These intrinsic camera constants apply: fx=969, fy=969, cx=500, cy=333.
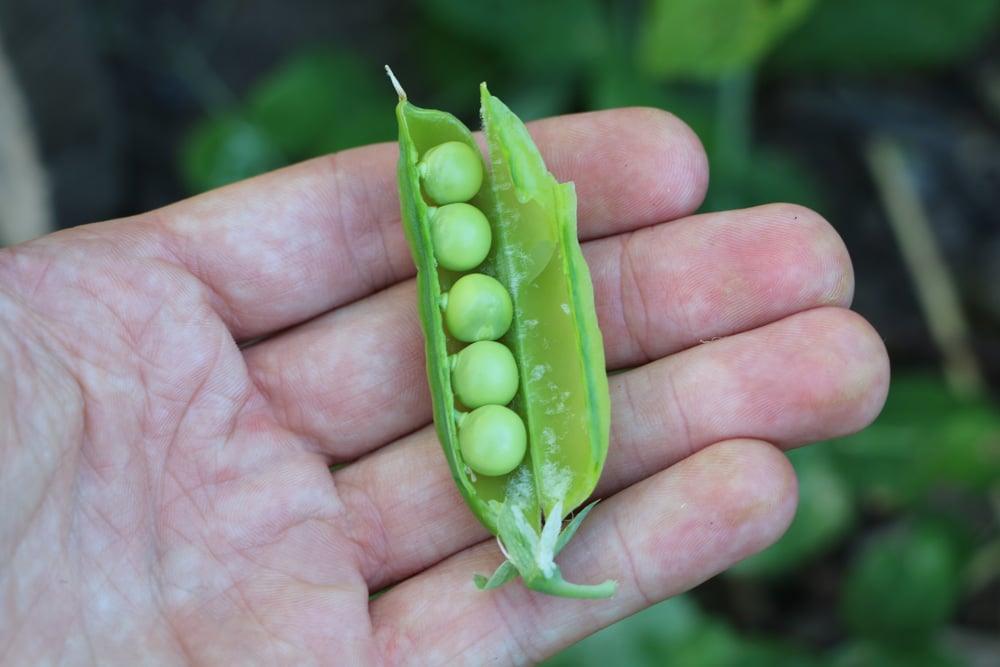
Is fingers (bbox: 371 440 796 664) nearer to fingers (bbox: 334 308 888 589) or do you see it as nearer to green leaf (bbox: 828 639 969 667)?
fingers (bbox: 334 308 888 589)

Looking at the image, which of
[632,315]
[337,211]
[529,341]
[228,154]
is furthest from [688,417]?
[228,154]

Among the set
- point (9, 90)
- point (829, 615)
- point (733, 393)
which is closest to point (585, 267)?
point (733, 393)

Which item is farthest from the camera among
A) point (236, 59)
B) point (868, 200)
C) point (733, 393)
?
point (236, 59)

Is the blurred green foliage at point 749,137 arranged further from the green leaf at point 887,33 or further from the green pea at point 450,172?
the green pea at point 450,172

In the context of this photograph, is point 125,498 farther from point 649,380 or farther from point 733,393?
point 733,393

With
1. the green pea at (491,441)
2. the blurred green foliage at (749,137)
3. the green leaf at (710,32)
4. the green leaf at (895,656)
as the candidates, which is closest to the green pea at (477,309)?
the green pea at (491,441)
